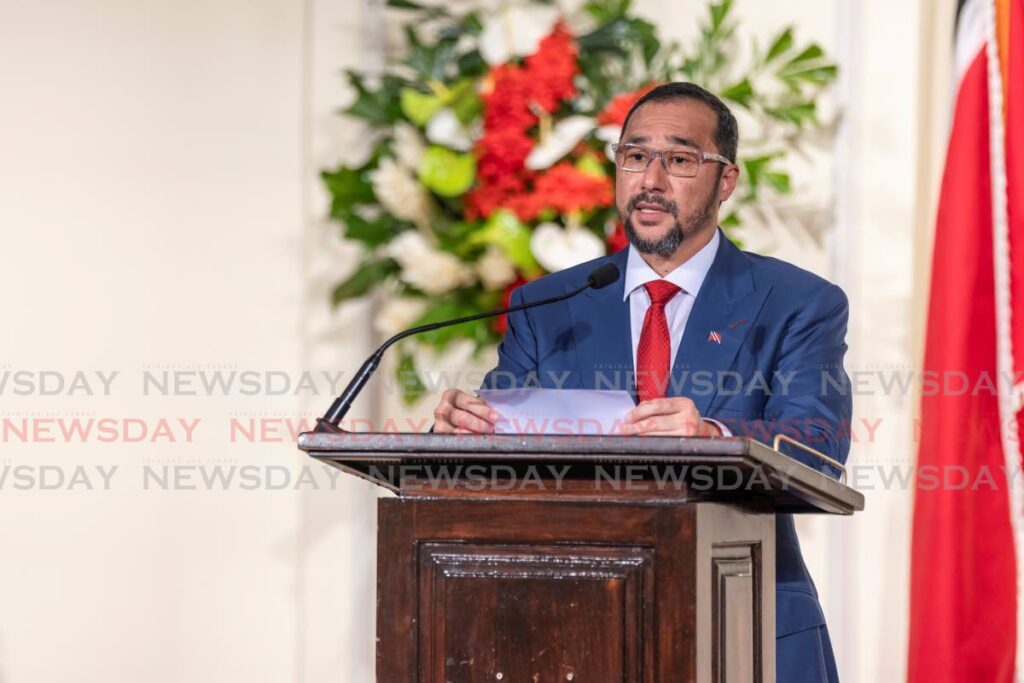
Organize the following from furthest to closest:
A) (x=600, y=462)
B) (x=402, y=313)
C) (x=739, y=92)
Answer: (x=402, y=313)
(x=739, y=92)
(x=600, y=462)

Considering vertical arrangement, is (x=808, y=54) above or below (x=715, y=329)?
above

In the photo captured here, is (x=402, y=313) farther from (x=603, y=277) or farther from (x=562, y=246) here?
(x=603, y=277)

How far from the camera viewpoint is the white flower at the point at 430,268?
3521 mm

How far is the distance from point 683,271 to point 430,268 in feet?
3.87

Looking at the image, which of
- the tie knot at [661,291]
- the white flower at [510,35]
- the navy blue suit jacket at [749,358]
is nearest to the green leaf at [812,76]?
the white flower at [510,35]

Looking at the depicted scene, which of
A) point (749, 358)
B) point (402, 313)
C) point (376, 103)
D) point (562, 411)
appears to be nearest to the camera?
point (562, 411)

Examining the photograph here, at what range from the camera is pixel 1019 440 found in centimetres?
296

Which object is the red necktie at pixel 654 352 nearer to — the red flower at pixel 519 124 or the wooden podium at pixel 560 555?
the wooden podium at pixel 560 555

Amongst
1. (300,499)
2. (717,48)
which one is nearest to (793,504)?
(717,48)

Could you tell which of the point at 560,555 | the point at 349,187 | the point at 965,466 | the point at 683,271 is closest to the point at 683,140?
the point at 683,271

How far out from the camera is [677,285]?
95.3 inches

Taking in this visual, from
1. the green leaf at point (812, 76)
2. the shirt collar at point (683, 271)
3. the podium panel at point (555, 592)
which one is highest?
the green leaf at point (812, 76)

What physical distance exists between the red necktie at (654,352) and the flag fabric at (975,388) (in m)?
1.09

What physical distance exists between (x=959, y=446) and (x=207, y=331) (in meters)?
Answer: 2.19
